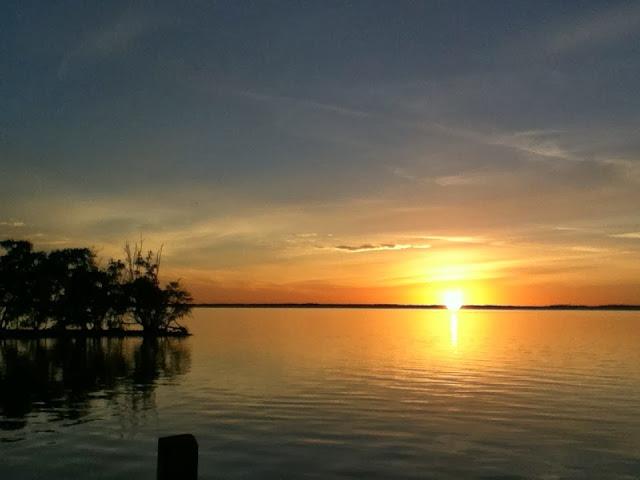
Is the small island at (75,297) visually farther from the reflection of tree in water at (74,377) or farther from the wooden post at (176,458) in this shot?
the wooden post at (176,458)

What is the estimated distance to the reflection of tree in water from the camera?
98.4 feet

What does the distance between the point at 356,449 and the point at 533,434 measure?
8414mm

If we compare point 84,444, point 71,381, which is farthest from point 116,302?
point 84,444

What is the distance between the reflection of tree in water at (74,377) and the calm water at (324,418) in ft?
0.48

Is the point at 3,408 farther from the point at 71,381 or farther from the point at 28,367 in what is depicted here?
the point at 28,367

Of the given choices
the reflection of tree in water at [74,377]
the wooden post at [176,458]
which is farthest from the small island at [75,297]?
the wooden post at [176,458]

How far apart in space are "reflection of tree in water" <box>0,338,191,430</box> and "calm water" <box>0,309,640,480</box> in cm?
15

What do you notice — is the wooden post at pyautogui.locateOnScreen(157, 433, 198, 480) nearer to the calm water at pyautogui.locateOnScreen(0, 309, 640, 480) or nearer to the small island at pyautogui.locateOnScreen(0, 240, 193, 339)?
the calm water at pyautogui.locateOnScreen(0, 309, 640, 480)

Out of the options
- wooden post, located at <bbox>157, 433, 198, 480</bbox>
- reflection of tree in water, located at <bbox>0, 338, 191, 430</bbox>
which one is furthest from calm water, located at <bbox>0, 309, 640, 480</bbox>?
wooden post, located at <bbox>157, 433, 198, 480</bbox>

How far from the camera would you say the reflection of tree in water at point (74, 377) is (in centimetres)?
3000

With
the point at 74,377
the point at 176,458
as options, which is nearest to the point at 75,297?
the point at 74,377

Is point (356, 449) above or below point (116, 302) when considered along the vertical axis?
below

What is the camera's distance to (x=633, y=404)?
34.4 meters

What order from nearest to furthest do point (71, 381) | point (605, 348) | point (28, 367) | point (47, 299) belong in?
1. point (71, 381)
2. point (28, 367)
3. point (605, 348)
4. point (47, 299)
